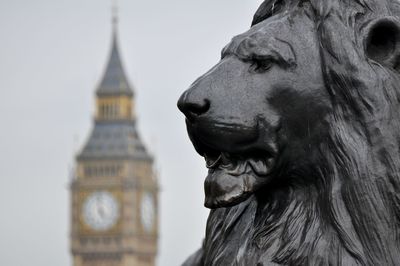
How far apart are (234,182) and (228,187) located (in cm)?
2

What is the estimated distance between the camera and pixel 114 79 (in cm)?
10019

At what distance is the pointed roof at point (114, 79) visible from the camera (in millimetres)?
99375

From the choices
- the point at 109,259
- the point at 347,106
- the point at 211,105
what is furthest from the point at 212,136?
the point at 109,259

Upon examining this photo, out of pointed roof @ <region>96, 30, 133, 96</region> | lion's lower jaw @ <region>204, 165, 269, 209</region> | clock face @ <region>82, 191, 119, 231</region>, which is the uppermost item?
pointed roof @ <region>96, 30, 133, 96</region>

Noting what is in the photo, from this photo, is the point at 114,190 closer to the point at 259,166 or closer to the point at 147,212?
the point at 147,212

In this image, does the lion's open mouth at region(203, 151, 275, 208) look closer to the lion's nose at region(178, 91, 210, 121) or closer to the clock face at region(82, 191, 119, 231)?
the lion's nose at region(178, 91, 210, 121)

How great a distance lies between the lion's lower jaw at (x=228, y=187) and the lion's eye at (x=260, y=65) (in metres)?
0.22

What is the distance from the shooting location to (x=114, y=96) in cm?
10019

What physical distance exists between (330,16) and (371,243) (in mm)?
485

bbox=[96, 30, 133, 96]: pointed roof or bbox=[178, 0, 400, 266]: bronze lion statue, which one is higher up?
bbox=[96, 30, 133, 96]: pointed roof

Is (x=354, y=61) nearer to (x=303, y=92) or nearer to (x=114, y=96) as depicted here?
(x=303, y=92)

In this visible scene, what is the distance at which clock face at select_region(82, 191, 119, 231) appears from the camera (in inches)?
3802

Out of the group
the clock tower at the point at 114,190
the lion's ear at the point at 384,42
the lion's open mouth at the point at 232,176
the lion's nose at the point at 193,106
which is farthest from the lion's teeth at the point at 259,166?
the clock tower at the point at 114,190

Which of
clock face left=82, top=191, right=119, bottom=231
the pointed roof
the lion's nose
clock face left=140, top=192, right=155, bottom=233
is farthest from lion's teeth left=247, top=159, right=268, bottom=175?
the pointed roof
